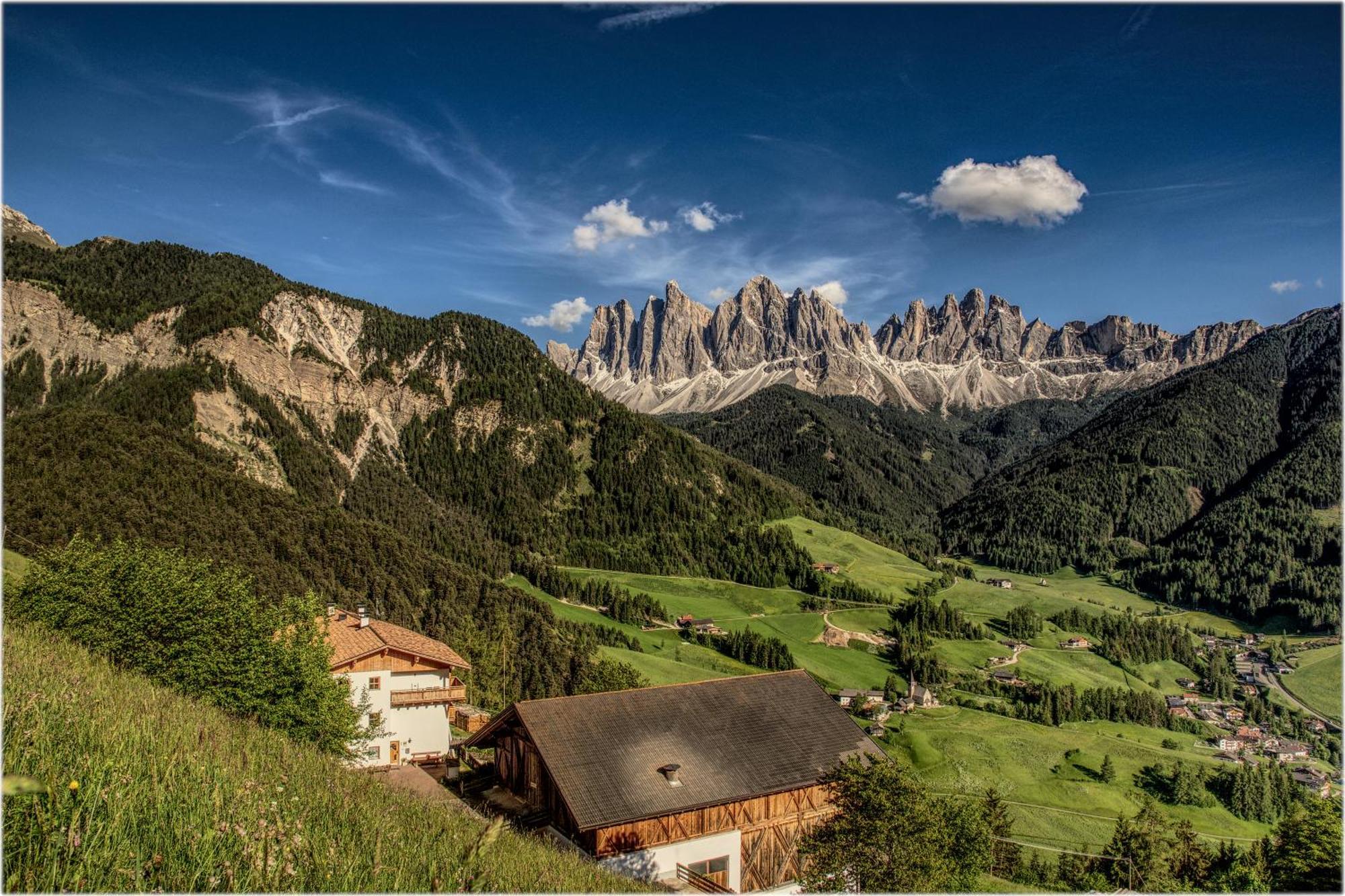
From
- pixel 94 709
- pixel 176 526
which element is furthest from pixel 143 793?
pixel 176 526

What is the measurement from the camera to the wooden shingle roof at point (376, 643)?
47219 millimetres

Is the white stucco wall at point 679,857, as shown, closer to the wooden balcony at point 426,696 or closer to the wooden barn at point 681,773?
the wooden barn at point 681,773

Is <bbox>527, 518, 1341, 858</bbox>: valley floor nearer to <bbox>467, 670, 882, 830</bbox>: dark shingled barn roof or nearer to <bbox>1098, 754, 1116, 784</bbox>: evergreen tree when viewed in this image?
<bbox>1098, 754, 1116, 784</bbox>: evergreen tree

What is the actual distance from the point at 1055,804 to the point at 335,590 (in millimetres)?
101928

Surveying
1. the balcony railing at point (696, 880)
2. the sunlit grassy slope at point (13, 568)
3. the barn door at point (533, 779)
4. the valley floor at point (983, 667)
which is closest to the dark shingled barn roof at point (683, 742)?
the barn door at point (533, 779)

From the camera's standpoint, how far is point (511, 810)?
33406mm

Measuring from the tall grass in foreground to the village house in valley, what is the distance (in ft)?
121

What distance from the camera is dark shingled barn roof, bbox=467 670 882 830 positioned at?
3119cm

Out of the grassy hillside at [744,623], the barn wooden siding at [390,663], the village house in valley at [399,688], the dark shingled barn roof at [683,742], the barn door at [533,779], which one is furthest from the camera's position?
the grassy hillside at [744,623]

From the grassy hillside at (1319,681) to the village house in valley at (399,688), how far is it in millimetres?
175549

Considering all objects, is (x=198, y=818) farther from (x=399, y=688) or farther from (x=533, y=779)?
(x=399, y=688)

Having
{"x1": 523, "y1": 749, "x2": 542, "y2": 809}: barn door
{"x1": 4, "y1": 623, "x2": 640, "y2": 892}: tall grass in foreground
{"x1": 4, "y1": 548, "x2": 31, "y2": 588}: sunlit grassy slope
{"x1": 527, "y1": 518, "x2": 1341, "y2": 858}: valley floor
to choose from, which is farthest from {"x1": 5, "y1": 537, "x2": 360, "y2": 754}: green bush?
{"x1": 527, "y1": 518, "x2": 1341, "y2": 858}: valley floor

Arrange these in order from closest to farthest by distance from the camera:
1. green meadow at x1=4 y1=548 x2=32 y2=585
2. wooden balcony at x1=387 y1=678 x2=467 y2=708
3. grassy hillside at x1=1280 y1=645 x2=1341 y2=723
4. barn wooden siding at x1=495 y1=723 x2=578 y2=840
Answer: barn wooden siding at x1=495 y1=723 x2=578 y2=840
green meadow at x1=4 y1=548 x2=32 y2=585
wooden balcony at x1=387 y1=678 x2=467 y2=708
grassy hillside at x1=1280 y1=645 x2=1341 y2=723

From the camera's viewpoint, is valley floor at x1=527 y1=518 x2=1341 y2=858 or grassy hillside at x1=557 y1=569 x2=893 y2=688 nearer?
valley floor at x1=527 y1=518 x2=1341 y2=858
